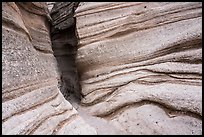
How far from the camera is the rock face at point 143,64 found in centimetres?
246

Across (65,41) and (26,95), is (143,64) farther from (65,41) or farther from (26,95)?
(65,41)

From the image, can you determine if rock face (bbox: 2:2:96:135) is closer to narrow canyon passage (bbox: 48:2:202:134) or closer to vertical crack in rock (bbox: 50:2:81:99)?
narrow canyon passage (bbox: 48:2:202:134)

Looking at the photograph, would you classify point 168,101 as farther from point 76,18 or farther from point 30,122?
point 76,18

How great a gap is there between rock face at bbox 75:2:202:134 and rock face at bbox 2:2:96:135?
645 millimetres

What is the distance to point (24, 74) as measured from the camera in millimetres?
2264

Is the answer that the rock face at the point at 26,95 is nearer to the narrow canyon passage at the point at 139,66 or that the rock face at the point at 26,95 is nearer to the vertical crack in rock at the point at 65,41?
the narrow canyon passage at the point at 139,66

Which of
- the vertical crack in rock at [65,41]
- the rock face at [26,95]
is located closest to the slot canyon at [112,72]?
the rock face at [26,95]

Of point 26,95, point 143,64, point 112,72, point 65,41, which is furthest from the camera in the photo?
point 65,41

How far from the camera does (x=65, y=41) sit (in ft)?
16.6

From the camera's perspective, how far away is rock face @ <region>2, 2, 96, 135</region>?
185 centimetres

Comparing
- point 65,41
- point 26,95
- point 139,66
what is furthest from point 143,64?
point 65,41

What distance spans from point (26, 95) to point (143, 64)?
1.58 m

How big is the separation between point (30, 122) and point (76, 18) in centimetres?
227

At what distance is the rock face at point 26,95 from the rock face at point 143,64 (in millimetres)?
645
